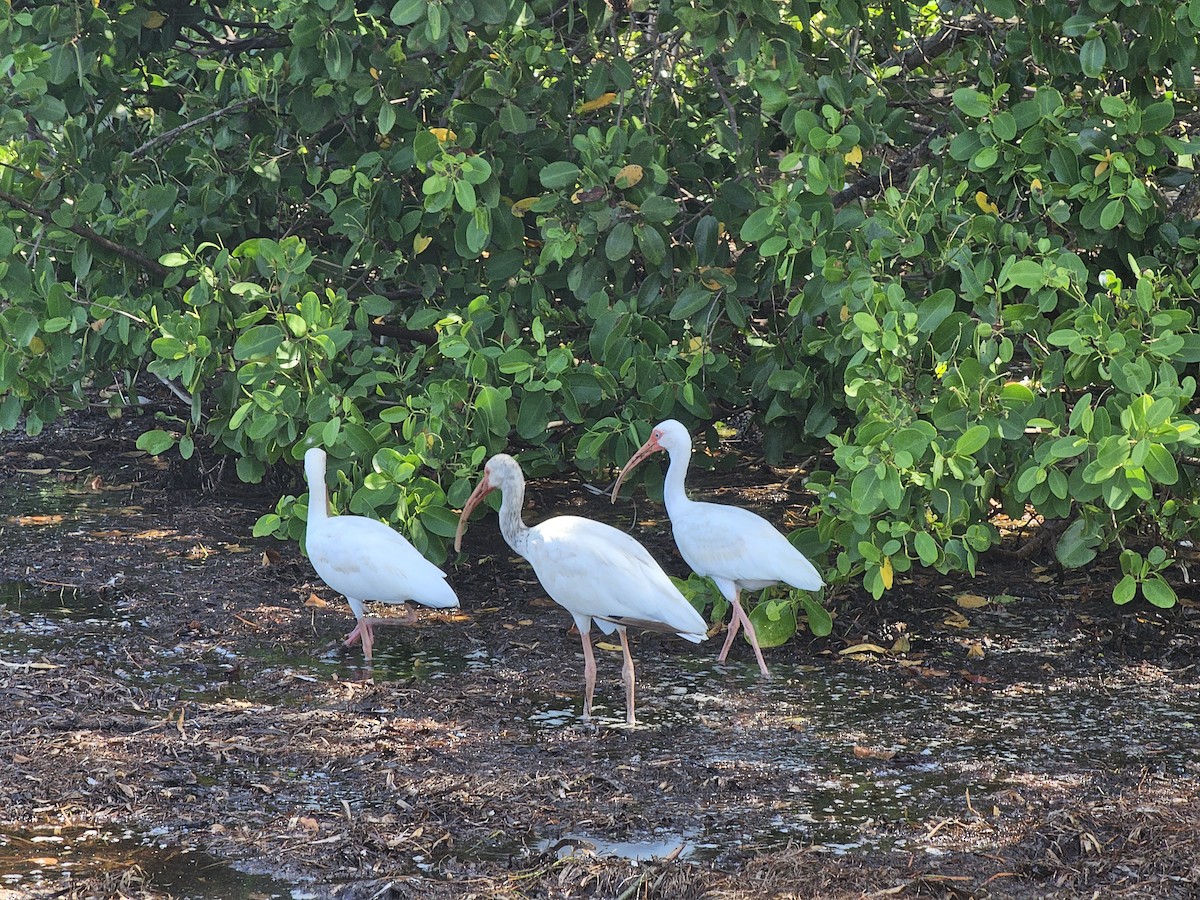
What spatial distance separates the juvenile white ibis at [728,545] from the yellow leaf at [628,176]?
115 centimetres

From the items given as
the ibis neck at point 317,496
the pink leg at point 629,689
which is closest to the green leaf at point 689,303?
the pink leg at point 629,689

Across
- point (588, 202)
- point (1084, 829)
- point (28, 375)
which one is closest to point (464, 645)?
point (588, 202)

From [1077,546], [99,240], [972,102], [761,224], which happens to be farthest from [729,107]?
[99,240]

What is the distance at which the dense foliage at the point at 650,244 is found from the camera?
556 cm

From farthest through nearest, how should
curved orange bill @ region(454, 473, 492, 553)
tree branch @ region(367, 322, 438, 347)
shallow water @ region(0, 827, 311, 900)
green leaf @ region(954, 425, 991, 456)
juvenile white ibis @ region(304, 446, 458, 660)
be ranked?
tree branch @ region(367, 322, 438, 347) → curved orange bill @ region(454, 473, 492, 553) → juvenile white ibis @ region(304, 446, 458, 660) → green leaf @ region(954, 425, 991, 456) → shallow water @ region(0, 827, 311, 900)

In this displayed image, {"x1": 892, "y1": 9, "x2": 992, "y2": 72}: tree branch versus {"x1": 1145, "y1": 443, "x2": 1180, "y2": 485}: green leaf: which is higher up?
{"x1": 892, "y1": 9, "x2": 992, "y2": 72}: tree branch

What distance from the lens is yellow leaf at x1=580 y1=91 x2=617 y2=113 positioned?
6.73m

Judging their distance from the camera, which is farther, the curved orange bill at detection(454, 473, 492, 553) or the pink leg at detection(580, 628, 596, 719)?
the curved orange bill at detection(454, 473, 492, 553)

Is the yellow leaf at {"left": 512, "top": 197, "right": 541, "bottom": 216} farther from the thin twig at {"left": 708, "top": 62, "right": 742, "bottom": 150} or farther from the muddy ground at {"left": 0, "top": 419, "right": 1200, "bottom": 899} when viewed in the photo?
the muddy ground at {"left": 0, "top": 419, "right": 1200, "bottom": 899}

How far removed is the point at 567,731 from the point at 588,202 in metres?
2.29

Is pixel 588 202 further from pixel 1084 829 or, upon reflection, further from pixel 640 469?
pixel 1084 829

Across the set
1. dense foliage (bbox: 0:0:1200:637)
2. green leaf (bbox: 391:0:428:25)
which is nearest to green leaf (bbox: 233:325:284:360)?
dense foliage (bbox: 0:0:1200:637)

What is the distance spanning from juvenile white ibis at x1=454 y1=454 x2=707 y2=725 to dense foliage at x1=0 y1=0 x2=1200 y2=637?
73cm

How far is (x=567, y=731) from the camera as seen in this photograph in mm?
5598
